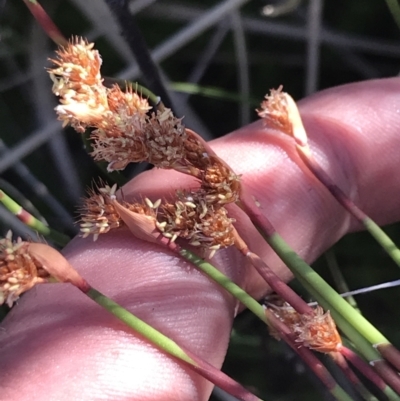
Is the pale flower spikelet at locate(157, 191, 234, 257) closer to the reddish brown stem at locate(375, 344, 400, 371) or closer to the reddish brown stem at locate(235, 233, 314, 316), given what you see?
the reddish brown stem at locate(235, 233, 314, 316)

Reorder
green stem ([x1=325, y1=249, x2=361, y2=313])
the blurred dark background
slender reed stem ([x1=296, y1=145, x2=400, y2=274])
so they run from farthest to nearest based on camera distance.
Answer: the blurred dark background
green stem ([x1=325, y1=249, x2=361, y2=313])
slender reed stem ([x1=296, y1=145, x2=400, y2=274])

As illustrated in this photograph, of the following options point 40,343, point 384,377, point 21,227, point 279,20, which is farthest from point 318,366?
point 279,20

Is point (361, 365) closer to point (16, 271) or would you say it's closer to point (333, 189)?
point (333, 189)

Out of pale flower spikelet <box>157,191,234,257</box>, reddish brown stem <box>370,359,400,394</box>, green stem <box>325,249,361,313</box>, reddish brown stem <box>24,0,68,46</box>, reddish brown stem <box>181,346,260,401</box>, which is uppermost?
reddish brown stem <box>24,0,68,46</box>

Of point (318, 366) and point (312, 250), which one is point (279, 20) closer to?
point (312, 250)

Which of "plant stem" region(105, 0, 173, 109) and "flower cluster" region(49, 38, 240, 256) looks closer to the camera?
"flower cluster" region(49, 38, 240, 256)

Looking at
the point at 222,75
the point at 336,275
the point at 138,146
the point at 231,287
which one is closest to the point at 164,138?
the point at 138,146

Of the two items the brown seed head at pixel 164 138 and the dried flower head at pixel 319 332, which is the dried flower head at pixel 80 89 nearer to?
the brown seed head at pixel 164 138

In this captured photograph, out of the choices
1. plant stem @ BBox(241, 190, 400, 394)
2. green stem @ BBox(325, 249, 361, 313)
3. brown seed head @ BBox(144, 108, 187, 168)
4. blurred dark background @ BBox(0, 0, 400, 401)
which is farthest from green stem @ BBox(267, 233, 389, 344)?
blurred dark background @ BBox(0, 0, 400, 401)
